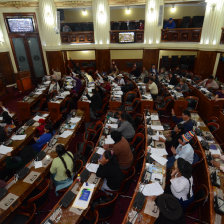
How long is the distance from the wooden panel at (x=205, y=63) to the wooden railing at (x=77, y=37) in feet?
25.5

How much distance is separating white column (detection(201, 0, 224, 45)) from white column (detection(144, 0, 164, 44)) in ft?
9.30

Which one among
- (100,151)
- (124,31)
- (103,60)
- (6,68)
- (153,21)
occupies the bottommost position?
(100,151)

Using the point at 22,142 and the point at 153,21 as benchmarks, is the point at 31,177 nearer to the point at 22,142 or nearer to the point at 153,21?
the point at 22,142

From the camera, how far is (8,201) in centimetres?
356

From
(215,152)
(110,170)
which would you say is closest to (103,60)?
(215,152)

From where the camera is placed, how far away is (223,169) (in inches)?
162

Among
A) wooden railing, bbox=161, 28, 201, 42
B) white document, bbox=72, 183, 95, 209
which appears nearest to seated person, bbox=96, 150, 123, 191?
white document, bbox=72, 183, 95, 209

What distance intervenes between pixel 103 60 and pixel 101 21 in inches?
106

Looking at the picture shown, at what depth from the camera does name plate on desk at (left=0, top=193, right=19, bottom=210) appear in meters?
3.46

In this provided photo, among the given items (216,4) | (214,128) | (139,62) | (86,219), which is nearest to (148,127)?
(214,128)

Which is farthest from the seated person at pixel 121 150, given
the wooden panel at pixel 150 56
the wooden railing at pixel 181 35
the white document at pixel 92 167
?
the wooden railing at pixel 181 35

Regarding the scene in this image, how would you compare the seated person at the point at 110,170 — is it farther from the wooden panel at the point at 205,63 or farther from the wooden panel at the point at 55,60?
the wooden panel at the point at 55,60

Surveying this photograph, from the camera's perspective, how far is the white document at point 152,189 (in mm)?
3596

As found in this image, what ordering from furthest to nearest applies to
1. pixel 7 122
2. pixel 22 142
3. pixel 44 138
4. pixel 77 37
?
1. pixel 77 37
2. pixel 7 122
3. pixel 22 142
4. pixel 44 138
